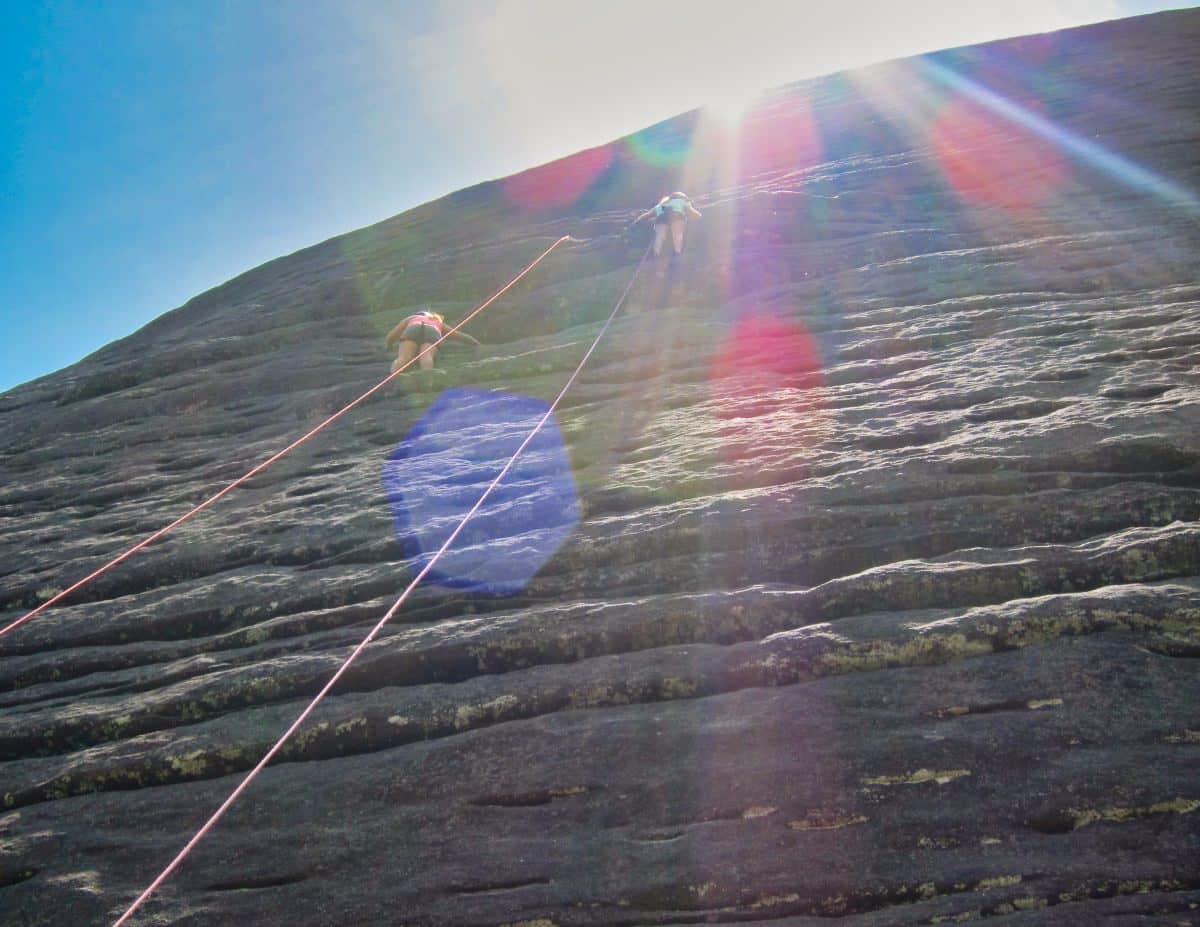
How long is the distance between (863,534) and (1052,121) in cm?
1425

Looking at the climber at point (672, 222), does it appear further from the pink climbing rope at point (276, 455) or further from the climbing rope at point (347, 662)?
the climbing rope at point (347, 662)

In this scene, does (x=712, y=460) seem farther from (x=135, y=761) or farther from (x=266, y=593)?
(x=135, y=761)

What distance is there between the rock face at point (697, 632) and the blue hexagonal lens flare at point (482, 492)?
0.07m

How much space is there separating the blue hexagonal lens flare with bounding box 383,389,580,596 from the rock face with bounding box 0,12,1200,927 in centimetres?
7

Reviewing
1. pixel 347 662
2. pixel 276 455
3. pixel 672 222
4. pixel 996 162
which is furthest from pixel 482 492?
pixel 996 162

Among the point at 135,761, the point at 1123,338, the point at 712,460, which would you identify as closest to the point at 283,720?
the point at 135,761

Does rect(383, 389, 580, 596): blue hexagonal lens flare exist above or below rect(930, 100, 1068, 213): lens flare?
below

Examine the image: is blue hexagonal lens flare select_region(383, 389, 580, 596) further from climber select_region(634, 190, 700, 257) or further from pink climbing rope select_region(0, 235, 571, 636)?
climber select_region(634, 190, 700, 257)

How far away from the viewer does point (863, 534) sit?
5.41m

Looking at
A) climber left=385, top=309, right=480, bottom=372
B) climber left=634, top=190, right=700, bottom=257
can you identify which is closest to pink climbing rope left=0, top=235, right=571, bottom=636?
climber left=385, top=309, right=480, bottom=372

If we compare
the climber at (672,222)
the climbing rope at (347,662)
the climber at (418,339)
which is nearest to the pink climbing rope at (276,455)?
the climber at (418,339)

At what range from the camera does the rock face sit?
11.6ft

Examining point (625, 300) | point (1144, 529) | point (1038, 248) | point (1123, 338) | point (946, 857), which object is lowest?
point (946, 857)

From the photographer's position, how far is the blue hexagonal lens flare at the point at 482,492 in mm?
6059
